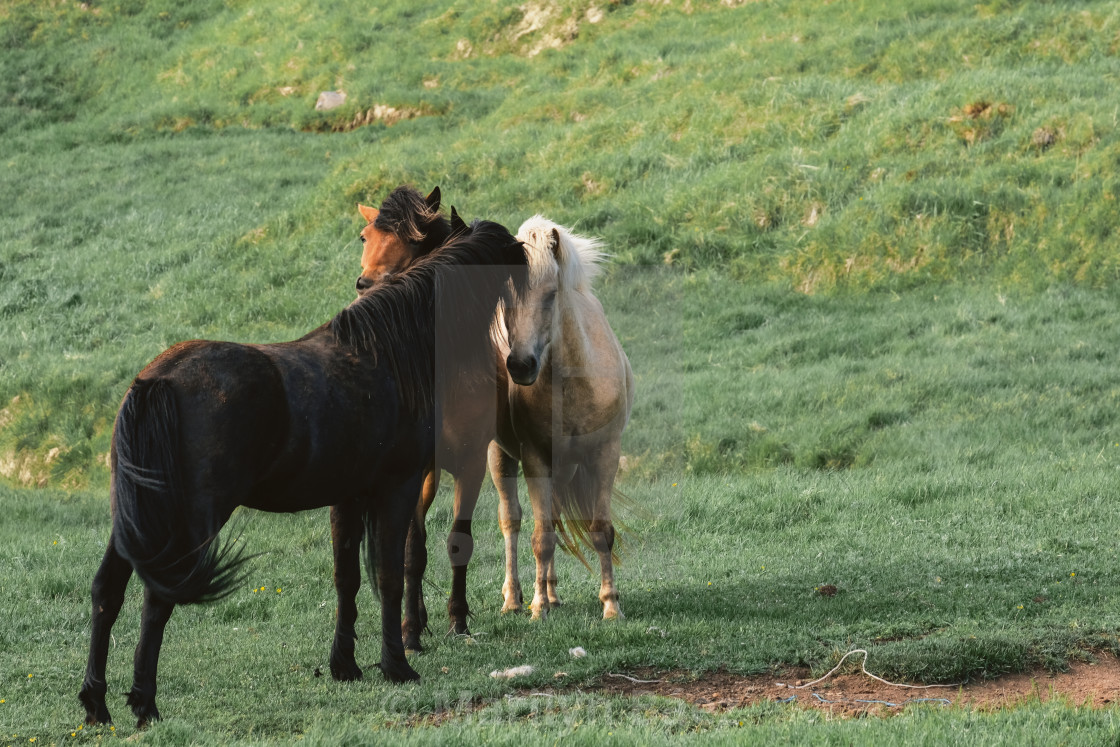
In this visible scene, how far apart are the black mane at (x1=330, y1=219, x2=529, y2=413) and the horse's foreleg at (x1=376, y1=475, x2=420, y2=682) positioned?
0.49 metres

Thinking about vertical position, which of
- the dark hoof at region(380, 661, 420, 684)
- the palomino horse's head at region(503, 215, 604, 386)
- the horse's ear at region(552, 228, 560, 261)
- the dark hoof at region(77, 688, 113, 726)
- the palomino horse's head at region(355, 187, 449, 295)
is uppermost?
the palomino horse's head at region(355, 187, 449, 295)

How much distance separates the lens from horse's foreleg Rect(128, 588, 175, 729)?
4.68m

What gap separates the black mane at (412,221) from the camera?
6688 mm

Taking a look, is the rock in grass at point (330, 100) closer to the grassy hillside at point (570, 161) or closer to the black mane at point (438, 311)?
the grassy hillside at point (570, 161)

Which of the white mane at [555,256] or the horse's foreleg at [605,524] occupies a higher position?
the white mane at [555,256]

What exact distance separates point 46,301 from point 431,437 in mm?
12879

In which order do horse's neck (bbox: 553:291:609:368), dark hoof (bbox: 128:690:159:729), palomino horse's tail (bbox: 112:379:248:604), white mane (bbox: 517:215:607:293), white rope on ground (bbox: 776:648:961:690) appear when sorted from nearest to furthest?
palomino horse's tail (bbox: 112:379:248:604)
dark hoof (bbox: 128:690:159:729)
white rope on ground (bbox: 776:648:961:690)
white mane (bbox: 517:215:607:293)
horse's neck (bbox: 553:291:609:368)

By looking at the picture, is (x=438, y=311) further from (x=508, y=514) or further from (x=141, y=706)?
(x=141, y=706)

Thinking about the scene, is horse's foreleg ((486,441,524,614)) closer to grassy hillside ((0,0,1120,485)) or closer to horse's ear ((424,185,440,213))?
horse's ear ((424,185,440,213))

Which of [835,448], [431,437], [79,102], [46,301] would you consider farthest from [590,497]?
[79,102]

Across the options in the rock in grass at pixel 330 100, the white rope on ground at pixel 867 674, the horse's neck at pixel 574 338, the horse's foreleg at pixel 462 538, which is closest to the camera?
the white rope on ground at pixel 867 674

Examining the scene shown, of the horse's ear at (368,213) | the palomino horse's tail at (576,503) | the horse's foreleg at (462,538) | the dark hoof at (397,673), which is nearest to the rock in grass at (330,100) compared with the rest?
the horse's ear at (368,213)

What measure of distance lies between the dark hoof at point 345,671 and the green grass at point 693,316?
9cm

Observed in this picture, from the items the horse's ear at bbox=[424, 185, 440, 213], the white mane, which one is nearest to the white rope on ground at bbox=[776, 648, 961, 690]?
the white mane
